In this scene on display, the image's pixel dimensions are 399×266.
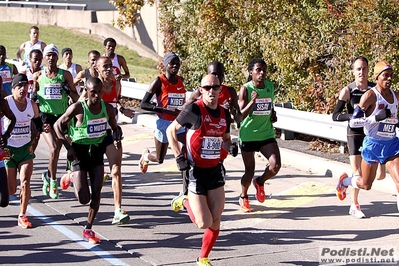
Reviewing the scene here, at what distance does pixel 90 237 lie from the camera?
9.35m

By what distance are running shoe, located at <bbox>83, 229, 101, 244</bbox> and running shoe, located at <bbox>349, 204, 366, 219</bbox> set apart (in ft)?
10.3

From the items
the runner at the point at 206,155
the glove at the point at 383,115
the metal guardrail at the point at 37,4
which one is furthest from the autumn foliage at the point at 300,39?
the metal guardrail at the point at 37,4

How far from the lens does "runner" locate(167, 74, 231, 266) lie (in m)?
8.27

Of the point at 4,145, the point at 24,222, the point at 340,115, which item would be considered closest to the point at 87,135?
the point at 4,145

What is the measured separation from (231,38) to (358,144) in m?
6.97

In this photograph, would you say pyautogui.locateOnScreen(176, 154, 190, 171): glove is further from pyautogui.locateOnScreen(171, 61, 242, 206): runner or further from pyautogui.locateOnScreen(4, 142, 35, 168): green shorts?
pyautogui.locateOnScreen(4, 142, 35, 168): green shorts

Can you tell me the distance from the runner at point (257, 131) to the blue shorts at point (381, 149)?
1.28 m

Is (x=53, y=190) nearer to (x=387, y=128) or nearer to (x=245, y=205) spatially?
(x=245, y=205)

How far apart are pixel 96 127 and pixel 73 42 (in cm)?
2577

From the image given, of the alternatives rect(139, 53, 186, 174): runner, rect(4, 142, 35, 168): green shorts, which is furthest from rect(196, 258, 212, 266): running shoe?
rect(139, 53, 186, 174): runner

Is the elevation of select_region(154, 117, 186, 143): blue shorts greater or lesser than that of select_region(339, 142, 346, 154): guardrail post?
greater

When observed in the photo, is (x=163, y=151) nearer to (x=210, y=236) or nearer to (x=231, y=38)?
(x=210, y=236)

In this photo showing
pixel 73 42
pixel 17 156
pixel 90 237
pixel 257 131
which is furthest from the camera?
pixel 73 42

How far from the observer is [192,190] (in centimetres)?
836
